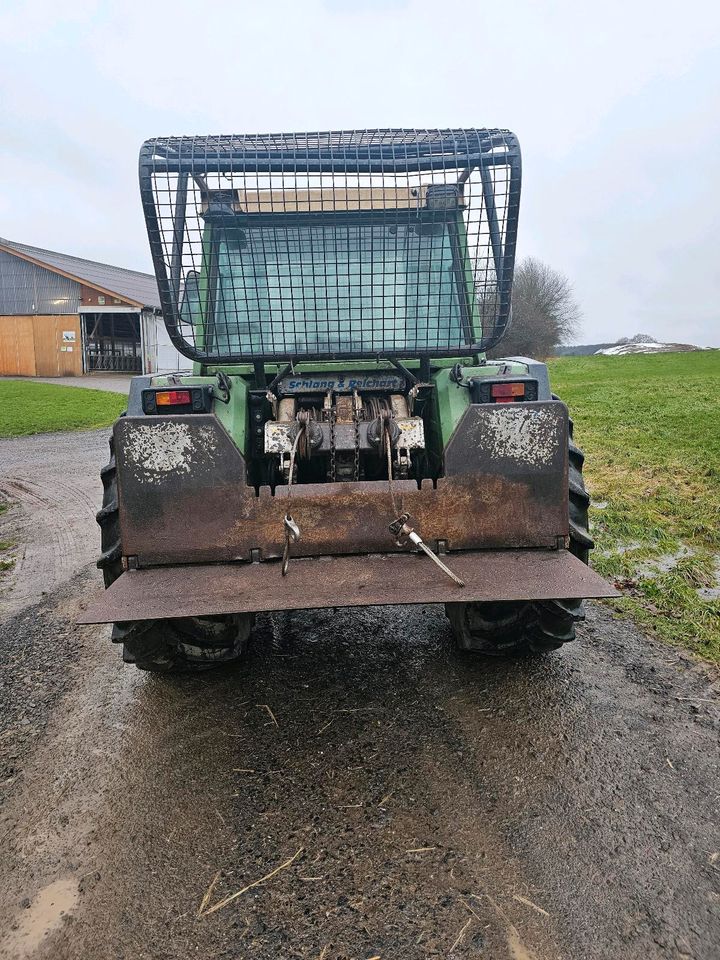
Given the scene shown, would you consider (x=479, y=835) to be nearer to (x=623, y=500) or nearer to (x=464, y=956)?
(x=464, y=956)

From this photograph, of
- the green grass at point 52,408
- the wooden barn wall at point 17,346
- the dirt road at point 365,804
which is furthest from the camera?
the wooden barn wall at point 17,346

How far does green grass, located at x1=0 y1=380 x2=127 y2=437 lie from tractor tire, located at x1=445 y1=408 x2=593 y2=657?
12615mm

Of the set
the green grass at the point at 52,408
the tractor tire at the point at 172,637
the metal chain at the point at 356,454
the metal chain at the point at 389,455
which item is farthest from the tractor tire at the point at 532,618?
the green grass at the point at 52,408

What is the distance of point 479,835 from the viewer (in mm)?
2268

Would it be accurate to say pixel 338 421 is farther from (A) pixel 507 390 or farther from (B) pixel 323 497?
(A) pixel 507 390

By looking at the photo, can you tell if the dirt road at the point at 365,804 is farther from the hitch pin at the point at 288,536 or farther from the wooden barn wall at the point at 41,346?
the wooden barn wall at the point at 41,346

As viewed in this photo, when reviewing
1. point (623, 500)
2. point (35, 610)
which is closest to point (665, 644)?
point (623, 500)

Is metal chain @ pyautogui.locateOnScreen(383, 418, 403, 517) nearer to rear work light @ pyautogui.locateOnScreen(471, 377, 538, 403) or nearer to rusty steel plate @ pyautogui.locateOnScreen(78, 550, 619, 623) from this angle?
rusty steel plate @ pyautogui.locateOnScreen(78, 550, 619, 623)

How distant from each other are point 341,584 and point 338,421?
109 centimetres

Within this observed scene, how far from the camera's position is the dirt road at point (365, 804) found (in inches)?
75.5

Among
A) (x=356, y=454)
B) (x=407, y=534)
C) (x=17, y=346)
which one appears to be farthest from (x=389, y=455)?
(x=17, y=346)

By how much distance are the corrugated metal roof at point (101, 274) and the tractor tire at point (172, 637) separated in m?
26.1

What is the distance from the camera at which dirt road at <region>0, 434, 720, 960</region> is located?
1919 millimetres

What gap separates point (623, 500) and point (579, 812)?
188 inches
